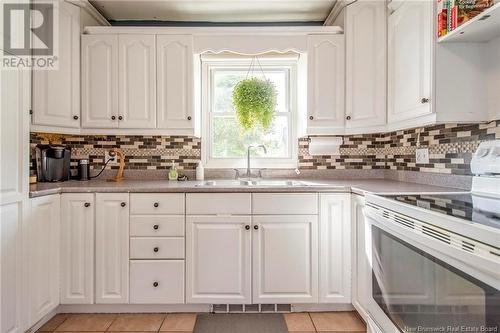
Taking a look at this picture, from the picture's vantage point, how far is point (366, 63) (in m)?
2.34

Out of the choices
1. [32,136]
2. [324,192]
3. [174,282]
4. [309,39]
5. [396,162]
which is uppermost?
[309,39]

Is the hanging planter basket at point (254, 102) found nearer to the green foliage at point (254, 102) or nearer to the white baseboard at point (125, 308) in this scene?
the green foliage at point (254, 102)

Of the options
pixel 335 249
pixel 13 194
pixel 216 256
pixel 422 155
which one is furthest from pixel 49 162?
pixel 422 155

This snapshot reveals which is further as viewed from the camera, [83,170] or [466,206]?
[83,170]

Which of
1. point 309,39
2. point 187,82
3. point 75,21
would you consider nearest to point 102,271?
point 187,82

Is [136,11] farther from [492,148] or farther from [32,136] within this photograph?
[492,148]

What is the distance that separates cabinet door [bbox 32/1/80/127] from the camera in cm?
220

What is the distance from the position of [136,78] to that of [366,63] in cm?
175

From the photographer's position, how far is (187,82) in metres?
2.42

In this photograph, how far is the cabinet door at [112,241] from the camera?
206 cm

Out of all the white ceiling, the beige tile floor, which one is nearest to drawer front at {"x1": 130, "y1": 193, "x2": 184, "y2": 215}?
the beige tile floor

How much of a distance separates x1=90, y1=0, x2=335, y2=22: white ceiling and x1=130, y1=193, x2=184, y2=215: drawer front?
153 centimetres

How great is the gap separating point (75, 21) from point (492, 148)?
2.84 m

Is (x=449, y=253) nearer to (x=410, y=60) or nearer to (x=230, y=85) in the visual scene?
(x=410, y=60)
